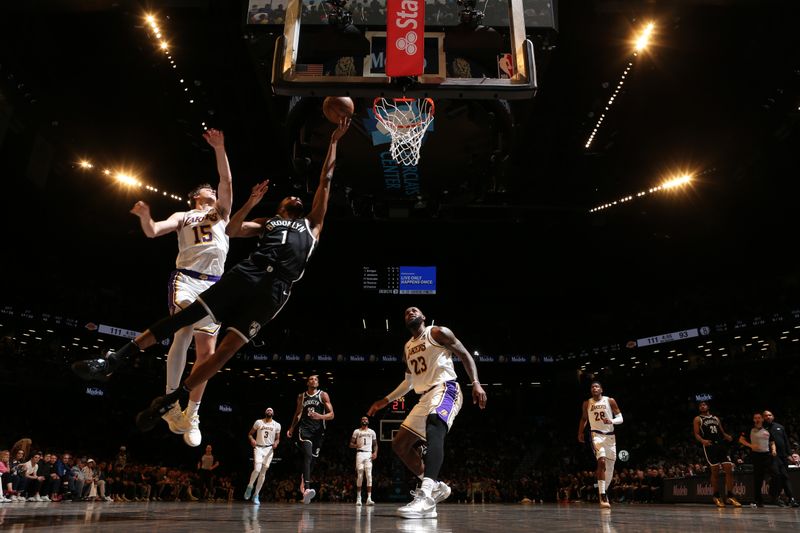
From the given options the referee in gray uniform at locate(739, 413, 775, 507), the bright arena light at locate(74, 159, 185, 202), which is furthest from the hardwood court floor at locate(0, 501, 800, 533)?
the bright arena light at locate(74, 159, 185, 202)

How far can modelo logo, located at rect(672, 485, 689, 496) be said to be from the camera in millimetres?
16703

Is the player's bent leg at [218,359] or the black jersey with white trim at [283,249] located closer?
the player's bent leg at [218,359]

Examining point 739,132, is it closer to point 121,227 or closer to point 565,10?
point 565,10

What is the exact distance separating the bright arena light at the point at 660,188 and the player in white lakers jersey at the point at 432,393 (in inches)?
592

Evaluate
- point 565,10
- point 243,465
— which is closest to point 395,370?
point 243,465

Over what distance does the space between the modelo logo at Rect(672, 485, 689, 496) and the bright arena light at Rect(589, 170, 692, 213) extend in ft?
28.1

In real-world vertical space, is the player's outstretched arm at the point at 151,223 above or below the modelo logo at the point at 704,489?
above

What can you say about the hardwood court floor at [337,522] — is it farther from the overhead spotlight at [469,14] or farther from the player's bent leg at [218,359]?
the overhead spotlight at [469,14]

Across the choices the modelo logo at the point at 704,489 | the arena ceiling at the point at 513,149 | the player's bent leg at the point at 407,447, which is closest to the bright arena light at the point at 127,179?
the arena ceiling at the point at 513,149

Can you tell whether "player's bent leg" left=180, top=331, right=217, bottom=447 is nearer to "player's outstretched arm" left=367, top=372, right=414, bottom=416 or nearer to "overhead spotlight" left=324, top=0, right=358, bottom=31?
"player's outstretched arm" left=367, top=372, right=414, bottom=416

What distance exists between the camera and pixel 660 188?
1919 cm

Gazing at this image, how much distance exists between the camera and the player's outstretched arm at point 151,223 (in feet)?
17.0

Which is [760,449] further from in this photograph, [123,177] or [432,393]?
[123,177]

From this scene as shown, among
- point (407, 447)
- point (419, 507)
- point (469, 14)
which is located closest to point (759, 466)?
point (407, 447)
